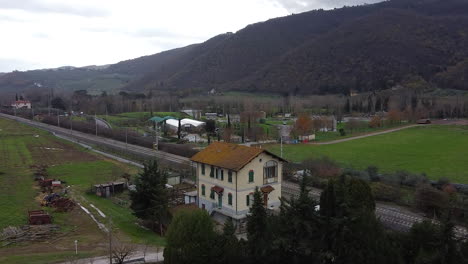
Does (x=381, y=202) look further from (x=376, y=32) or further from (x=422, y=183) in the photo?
(x=376, y=32)

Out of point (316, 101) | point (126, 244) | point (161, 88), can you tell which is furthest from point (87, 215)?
point (161, 88)

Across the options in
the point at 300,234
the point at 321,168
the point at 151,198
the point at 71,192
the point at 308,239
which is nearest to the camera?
the point at 308,239

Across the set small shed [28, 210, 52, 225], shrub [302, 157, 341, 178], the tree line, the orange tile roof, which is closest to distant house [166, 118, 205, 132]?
shrub [302, 157, 341, 178]

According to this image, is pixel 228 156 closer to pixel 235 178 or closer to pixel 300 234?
pixel 235 178

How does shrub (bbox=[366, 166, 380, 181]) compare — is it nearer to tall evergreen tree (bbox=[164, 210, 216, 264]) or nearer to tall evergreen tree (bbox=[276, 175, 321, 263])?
tall evergreen tree (bbox=[276, 175, 321, 263])

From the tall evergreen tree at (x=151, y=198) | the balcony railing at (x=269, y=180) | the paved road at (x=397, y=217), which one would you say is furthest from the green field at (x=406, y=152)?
the tall evergreen tree at (x=151, y=198)

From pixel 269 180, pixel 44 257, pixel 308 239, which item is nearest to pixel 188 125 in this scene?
pixel 269 180

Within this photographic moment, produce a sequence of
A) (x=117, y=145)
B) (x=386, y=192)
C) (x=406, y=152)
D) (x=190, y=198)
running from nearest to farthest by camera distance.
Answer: (x=190, y=198)
(x=386, y=192)
(x=406, y=152)
(x=117, y=145)

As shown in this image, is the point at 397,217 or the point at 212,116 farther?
the point at 212,116
